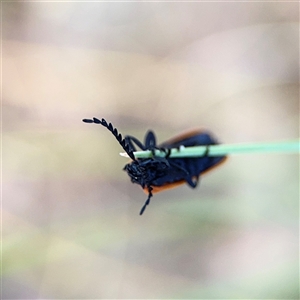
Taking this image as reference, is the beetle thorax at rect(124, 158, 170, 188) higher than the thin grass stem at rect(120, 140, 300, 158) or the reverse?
the reverse

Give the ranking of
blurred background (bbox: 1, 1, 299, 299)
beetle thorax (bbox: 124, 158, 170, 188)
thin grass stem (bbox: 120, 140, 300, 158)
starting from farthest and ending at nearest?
blurred background (bbox: 1, 1, 299, 299)
beetle thorax (bbox: 124, 158, 170, 188)
thin grass stem (bbox: 120, 140, 300, 158)

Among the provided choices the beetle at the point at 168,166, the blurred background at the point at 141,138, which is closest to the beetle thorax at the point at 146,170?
the beetle at the point at 168,166

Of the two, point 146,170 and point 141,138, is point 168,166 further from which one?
point 141,138

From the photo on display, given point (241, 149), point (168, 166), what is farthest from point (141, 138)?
point (241, 149)

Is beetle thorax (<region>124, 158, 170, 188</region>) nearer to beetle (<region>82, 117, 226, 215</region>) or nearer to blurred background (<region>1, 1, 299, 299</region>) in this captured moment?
beetle (<region>82, 117, 226, 215</region>)

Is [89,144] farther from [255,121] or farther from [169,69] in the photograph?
[255,121]

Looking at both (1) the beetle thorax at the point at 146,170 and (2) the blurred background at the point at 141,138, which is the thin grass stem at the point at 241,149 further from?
(2) the blurred background at the point at 141,138

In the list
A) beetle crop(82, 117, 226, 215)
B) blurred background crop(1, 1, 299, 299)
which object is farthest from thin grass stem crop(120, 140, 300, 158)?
blurred background crop(1, 1, 299, 299)

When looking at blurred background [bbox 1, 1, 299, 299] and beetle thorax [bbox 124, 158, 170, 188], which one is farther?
blurred background [bbox 1, 1, 299, 299]
